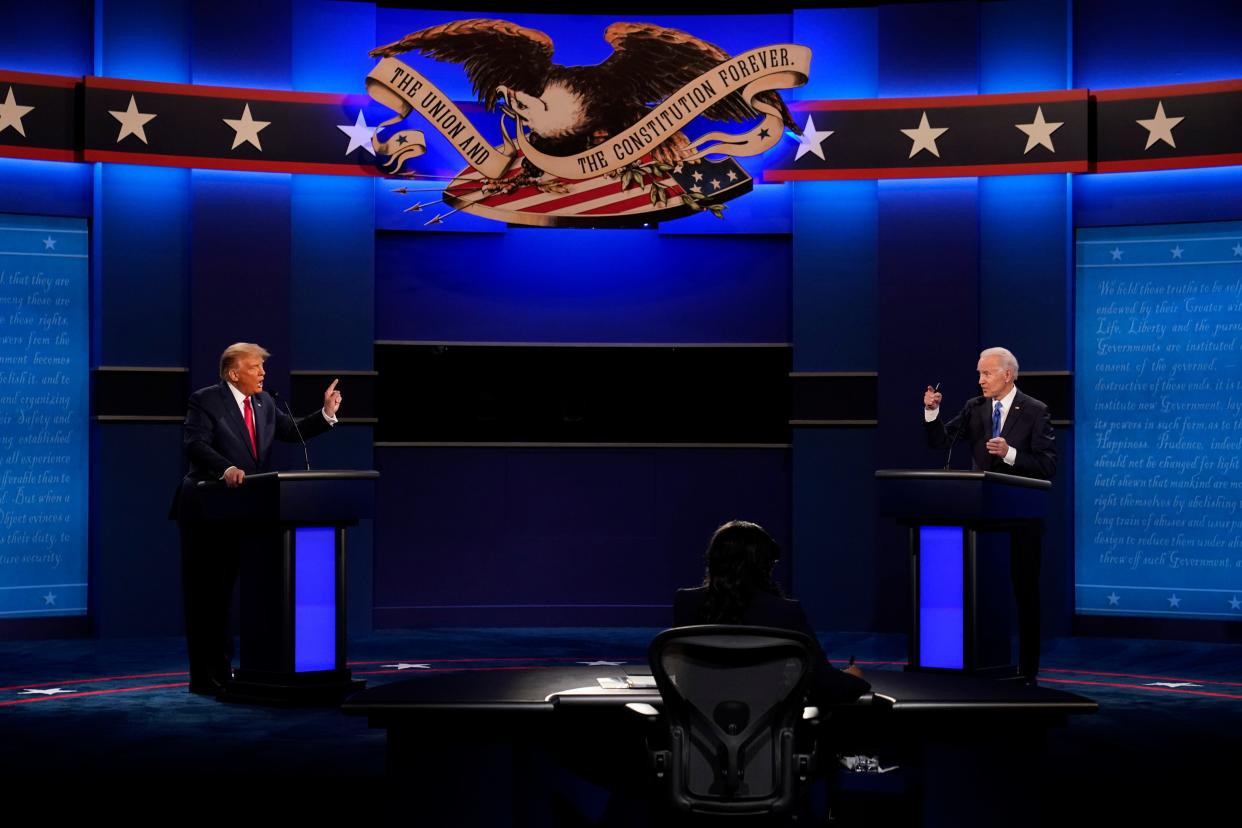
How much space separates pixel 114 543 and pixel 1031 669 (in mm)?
5109

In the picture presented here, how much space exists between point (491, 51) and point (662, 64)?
105 centimetres

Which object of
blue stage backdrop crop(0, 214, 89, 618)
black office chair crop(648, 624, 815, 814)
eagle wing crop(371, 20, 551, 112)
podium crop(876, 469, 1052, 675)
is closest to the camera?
black office chair crop(648, 624, 815, 814)

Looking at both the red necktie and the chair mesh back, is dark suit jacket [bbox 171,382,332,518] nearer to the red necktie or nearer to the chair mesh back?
the red necktie

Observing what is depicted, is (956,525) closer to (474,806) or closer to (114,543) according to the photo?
(474,806)

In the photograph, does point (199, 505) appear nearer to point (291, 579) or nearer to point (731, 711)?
point (291, 579)

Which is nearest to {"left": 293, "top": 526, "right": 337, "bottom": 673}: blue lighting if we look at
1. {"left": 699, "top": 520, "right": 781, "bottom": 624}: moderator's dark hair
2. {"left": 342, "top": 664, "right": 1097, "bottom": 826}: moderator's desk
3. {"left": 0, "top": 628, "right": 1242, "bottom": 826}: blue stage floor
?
{"left": 0, "top": 628, "right": 1242, "bottom": 826}: blue stage floor

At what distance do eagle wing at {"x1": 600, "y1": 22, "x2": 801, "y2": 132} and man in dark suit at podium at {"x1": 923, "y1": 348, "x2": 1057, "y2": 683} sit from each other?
278cm

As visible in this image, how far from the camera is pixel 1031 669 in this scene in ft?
20.8

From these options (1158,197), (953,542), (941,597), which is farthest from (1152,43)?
(941,597)

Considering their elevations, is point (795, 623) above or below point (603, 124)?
below

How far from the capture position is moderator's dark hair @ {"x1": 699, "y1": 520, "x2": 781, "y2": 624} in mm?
3287

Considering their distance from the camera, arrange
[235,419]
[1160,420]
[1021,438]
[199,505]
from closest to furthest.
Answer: [199,505] → [235,419] → [1021,438] → [1160,420]

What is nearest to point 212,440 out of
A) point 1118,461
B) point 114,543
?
point 114,543

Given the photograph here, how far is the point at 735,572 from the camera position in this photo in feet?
10.9
